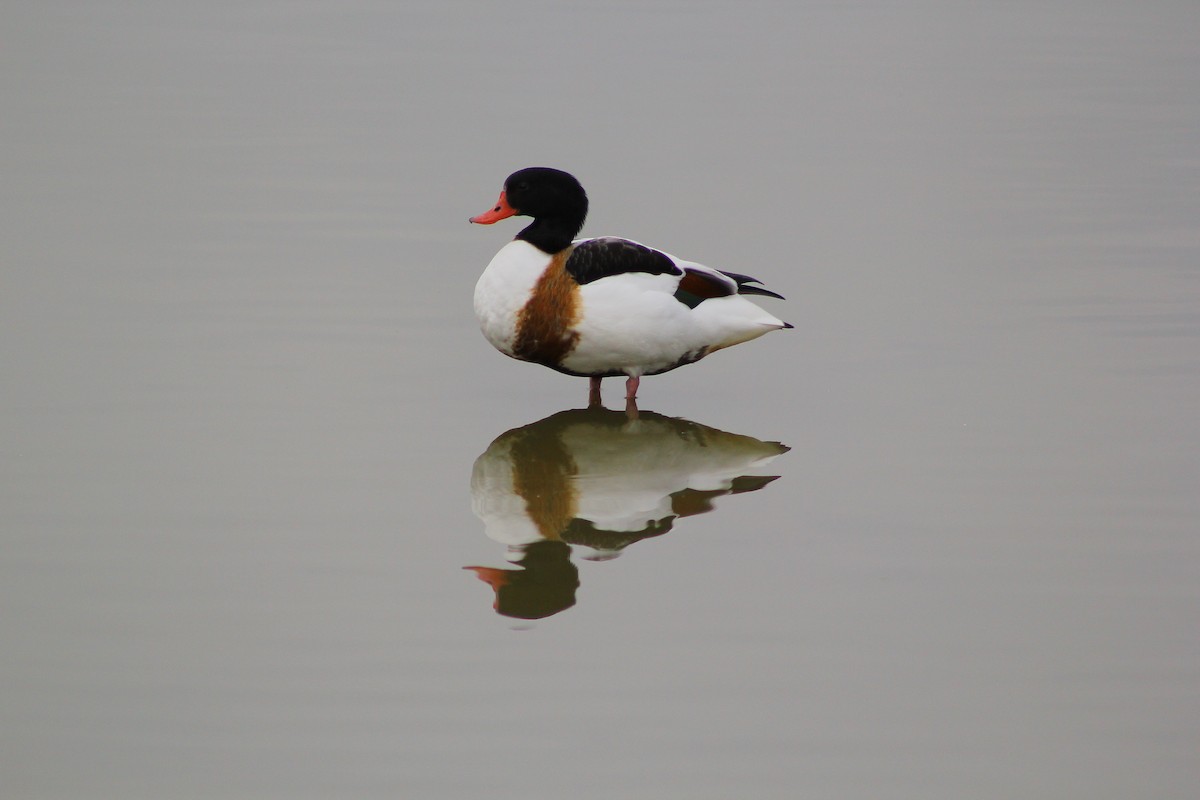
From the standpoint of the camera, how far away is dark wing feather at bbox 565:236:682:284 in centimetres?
821

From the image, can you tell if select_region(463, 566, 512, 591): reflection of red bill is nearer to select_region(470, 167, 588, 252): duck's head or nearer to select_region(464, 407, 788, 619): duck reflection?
select_region(464, 407, 788, 619): duck reflection

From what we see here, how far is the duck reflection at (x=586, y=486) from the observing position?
618cm

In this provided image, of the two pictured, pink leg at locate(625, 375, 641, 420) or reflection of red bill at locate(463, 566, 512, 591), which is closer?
reflection of red bill at locate(463, 566, 512, 591)

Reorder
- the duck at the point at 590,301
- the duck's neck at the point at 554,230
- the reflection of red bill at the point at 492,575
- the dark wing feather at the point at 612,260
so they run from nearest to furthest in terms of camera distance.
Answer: the reflection of red bill at the point at 492,575 → the duck at the point at 590,301 → the dark wing feather at the point at 612,260 → the duck's neck at the point at 554,230

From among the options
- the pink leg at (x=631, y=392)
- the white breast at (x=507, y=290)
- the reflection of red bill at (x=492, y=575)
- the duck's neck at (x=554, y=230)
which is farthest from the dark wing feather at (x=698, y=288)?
the reflection of red bill at (x=492, y=575)

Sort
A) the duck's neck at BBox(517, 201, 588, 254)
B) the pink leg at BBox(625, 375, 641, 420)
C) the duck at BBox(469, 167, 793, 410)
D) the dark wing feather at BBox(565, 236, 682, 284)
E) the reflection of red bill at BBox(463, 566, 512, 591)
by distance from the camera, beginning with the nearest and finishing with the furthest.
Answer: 1. the reflection of red bill at BBox(463, 566, 512, 591)
2. the duck at BBox(469, 167, 793, 410)
3. the dark wing feather at BBox(565, 236, 682, 284)
4. the duck's neck at BBox(517, 201, 588, 254)
5. the pink leg at BBox(625, 375, 641, 420)

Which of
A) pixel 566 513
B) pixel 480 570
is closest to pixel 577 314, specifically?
pixel 566 513

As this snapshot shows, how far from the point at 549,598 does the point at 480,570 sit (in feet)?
1.20

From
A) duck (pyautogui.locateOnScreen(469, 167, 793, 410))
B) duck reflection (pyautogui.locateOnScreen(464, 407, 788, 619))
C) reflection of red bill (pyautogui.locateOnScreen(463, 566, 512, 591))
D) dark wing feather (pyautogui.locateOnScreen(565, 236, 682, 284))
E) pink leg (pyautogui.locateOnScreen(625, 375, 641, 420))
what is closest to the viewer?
reflection of red bill (pyautogui.locateOnScreen(463, 566, 512, 591))

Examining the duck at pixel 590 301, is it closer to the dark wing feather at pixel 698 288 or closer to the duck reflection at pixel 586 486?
the dark wing feather at pixel 698 288

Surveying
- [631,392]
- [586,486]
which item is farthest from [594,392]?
[586,486]

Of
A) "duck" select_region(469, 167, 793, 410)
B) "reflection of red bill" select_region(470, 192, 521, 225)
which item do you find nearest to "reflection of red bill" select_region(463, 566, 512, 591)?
"duck" select_region(469, 167, 793, 410)

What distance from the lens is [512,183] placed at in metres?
8.53

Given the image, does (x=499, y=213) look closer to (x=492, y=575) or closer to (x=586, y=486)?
(x=586, y=486)
